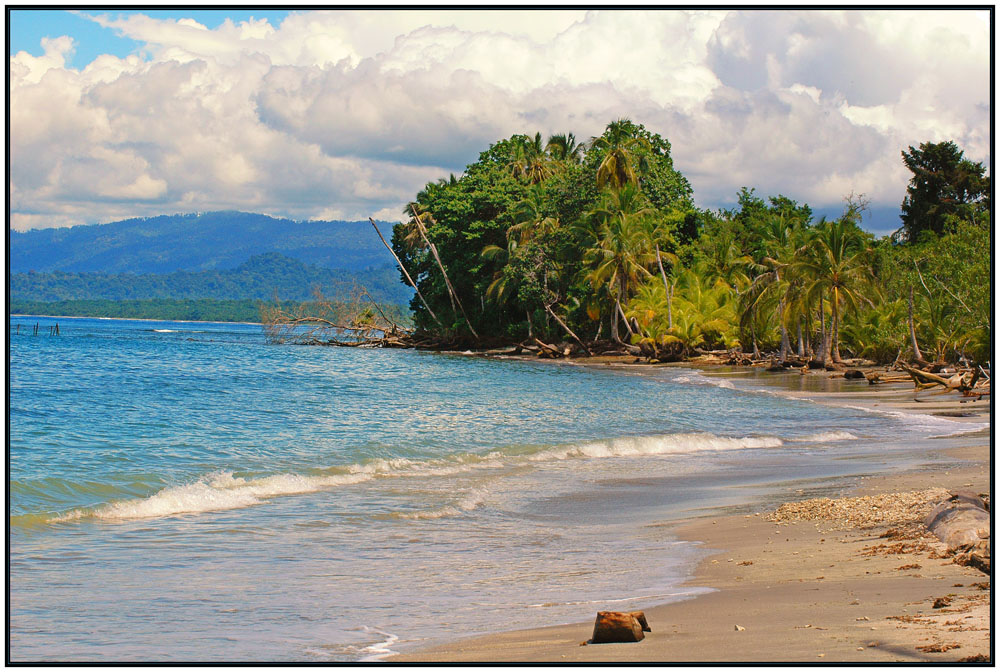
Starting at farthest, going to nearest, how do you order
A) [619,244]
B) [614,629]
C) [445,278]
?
[445,278] → [619,244] → [614,629]

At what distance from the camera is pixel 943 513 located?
6.93 meters

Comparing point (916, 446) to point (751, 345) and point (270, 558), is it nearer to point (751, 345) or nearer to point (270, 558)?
point (270, 558)

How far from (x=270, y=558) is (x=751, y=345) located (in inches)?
1791

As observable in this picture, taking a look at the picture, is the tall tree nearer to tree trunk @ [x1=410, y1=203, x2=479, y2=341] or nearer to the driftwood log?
tree trunk @ [x1=410, y1=203, x2=479, y2=341]

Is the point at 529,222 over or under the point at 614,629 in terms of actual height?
over

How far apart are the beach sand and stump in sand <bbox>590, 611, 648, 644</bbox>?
0.06 meters

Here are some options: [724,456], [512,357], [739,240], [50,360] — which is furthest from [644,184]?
[724,456]

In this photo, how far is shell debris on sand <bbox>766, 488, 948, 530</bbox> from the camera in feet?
25.8

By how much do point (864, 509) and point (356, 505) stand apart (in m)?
5.84

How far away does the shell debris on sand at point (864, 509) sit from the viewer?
25.8 ft

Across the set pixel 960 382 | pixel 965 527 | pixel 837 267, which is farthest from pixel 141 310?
pixel 965 527

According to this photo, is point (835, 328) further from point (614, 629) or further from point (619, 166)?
point (614, 629)

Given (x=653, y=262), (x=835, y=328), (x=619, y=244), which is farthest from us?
(x=653, y=262)

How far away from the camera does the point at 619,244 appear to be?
4934cm
